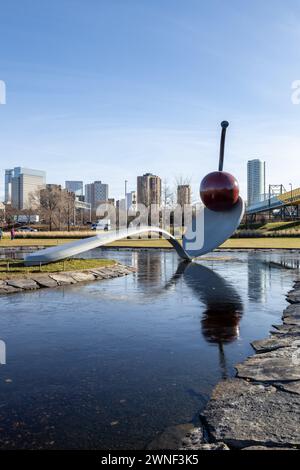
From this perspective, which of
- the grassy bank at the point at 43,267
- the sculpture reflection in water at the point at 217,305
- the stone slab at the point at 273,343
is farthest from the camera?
the grassy bank at the point at 43,267

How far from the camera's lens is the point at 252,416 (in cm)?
390

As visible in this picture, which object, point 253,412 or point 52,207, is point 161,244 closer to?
point 253,412

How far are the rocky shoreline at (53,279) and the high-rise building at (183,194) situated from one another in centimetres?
4664

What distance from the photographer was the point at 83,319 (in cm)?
805

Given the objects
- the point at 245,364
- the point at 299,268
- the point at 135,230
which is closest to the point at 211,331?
the point at 245,364

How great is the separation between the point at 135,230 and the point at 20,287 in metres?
5.60

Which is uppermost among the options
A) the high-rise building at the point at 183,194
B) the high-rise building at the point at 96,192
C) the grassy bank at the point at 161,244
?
the high-rise building at the point at 96,192

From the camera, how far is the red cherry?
Answer: 1842 centimetres

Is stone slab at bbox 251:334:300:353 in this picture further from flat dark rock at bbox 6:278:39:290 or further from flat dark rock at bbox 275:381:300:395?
flat dark rock at bbox 6:278:39:290

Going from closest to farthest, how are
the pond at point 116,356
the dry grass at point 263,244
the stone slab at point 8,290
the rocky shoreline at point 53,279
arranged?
the pond at point 116,356, the stone slab at point 8,290, the rocky shoreline at point 53,279, the dry grass at point 263,244

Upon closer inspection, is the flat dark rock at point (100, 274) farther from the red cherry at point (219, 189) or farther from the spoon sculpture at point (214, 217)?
the red cherry at point (219, 189)

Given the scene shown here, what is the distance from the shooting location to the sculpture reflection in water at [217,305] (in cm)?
676

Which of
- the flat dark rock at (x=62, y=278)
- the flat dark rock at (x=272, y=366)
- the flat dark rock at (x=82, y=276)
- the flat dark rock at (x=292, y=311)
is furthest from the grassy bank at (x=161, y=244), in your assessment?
the flat dark rock at (x=272, y=366)
